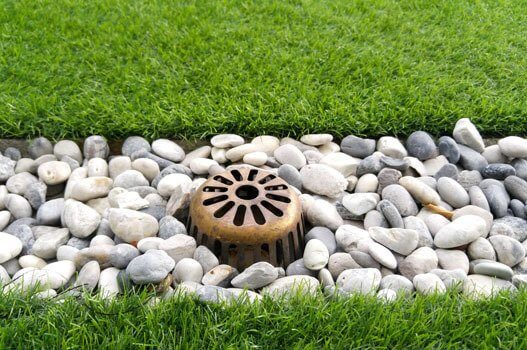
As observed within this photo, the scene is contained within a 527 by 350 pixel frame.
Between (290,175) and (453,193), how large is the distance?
715 mm

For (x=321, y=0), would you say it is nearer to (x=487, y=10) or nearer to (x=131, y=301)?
(x=487, y=10)

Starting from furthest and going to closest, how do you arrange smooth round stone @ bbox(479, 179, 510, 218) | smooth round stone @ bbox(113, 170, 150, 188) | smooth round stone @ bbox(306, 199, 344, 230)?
smooth round stone @ bbox(113, 170, 150, 188) → smooth round stone @ bbox(479, 179, 510, 218) → smooth round stone @ bbox(306, 199, 344, 230)

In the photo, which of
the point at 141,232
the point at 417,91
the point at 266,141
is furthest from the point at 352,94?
the point at 141,232

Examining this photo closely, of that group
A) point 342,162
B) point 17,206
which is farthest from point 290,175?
point 17,206

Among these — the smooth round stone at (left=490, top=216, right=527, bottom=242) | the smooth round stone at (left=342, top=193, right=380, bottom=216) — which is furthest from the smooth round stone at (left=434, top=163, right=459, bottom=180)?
the smooth round stone at (left=342, top=193, right=380, bottom=216)

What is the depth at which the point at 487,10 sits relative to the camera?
410 cm

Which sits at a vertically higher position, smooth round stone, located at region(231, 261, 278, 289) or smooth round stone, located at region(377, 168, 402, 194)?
smooth round stone, located at region(377, 168, 402, 194)

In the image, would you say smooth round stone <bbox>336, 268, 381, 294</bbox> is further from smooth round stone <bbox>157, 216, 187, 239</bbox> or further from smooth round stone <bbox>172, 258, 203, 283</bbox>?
smooth round stone <bbox>157, 216, 187, 239</bbox>

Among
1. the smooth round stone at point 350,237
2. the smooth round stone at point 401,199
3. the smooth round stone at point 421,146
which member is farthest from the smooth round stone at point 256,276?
the smooth round stone at point 421,146

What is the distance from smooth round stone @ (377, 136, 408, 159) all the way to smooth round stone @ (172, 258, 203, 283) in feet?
3.82

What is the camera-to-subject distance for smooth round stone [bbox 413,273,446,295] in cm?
198

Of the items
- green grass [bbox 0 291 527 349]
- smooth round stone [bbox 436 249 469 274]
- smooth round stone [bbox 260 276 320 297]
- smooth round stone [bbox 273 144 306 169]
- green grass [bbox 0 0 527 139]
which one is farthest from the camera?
green grass [bbox 0 0 527 139]

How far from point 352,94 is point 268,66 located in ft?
1.76

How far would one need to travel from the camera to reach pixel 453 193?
246 cm
